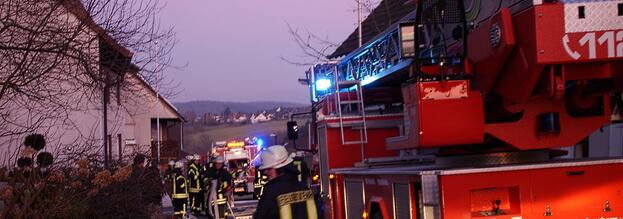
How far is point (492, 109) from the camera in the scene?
26.9 feet

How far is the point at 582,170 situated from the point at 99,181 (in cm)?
555

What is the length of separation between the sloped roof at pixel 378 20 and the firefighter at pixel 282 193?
1402cm

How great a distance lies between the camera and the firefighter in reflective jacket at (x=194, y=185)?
19.2 metres

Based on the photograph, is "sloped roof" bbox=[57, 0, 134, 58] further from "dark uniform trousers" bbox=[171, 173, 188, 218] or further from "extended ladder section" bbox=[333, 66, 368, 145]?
"dark uniform trousers" bbox=[171, 173, 188, 218]

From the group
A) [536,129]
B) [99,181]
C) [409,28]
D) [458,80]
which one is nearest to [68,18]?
[99,181]

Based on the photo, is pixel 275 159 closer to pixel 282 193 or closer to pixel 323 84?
pixel 282 193

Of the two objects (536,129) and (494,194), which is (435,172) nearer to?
(494,194)

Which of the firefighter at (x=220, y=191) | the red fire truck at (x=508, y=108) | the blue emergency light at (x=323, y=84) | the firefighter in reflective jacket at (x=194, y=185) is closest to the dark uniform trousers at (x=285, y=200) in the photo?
the red fire truck at (x=508, y=108)

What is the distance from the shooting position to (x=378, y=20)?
73.9 ft

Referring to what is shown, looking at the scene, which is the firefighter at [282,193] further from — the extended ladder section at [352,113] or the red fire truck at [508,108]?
the extended ladder section at [352,113]

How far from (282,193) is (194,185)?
14.0 meters

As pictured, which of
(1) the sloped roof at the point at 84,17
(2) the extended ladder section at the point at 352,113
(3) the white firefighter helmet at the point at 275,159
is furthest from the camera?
(2) the extended ladder section at the point at 352,113

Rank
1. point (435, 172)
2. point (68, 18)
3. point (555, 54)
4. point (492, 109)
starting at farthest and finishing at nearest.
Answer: point (68, 18)
point (492, 109)
point (435, 172)
point (555, 54)

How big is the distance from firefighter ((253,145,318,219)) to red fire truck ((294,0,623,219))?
2068 millimetres
